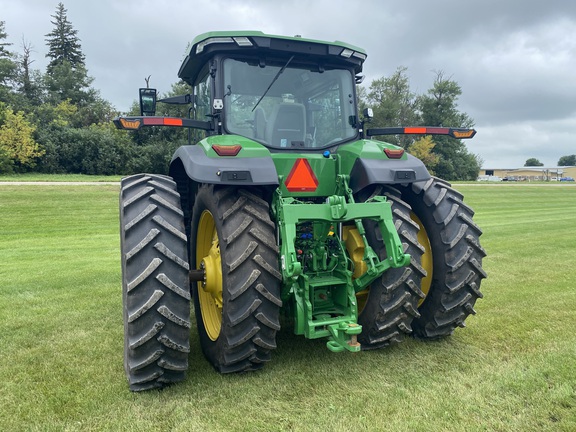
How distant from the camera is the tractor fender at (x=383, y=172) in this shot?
142 inches

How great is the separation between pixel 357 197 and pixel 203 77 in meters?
2.07

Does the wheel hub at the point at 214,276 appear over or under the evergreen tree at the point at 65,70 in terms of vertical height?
under

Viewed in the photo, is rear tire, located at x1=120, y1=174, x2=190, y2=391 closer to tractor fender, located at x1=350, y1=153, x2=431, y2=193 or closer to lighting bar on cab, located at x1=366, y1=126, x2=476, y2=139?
tractor fender, located at x1=350, y1=153, x2=431, y2=193

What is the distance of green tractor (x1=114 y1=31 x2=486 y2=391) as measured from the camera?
3.11 meters

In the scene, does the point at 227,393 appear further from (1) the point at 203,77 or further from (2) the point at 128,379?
(1) the point at 203,77

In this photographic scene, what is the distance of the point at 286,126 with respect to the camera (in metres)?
4.14

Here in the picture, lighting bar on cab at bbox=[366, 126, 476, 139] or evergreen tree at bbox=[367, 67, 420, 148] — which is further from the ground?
evergreen tree at bbox=[367, 67, 420, 148]

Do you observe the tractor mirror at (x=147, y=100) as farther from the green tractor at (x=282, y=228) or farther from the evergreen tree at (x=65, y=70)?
the evergreen tree at (x=65, y=70)

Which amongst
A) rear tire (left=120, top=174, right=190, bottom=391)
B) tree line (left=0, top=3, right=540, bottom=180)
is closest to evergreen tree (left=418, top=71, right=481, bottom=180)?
tree line (left=0, top=3, right=540, bottom=180)

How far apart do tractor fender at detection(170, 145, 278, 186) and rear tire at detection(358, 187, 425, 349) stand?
97 cm

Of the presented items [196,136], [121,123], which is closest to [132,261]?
[121,123]

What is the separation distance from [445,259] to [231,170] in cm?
201

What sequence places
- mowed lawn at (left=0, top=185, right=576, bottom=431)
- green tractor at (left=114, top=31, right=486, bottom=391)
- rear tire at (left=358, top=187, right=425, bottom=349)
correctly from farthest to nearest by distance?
rear tire at (left=358, top=187, right=425, bottom=349) < green tractor at (left=114, top=31, right=486, bottom=391) < mowed lawn at (left=0, top=185, right=576, bottom=431)

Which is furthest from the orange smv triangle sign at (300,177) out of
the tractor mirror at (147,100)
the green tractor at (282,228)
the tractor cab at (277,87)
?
the tractor mirror at (147,100)
